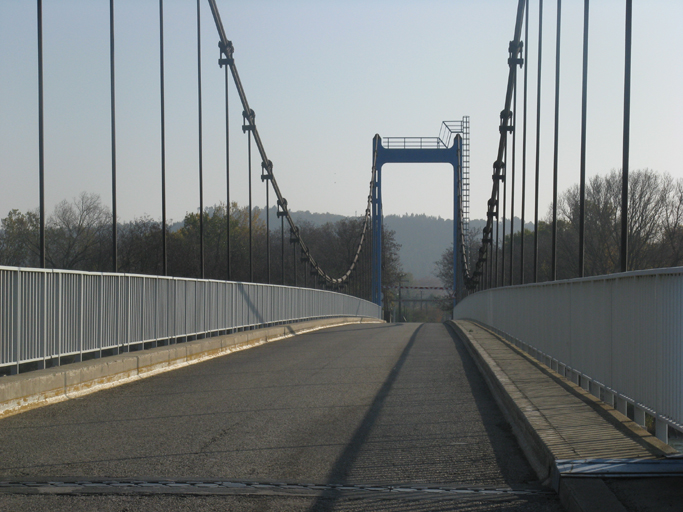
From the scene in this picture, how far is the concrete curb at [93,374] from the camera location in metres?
6.74

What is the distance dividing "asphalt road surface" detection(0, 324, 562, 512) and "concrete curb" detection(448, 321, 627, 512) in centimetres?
8

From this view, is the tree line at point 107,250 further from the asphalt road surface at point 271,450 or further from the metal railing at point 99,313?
the asphalt road surface at point 271,450

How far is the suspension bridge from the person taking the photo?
400 cm

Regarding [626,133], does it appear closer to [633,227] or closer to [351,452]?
[351,452]

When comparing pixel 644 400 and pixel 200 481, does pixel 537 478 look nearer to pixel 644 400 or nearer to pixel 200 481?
pixel 644 400

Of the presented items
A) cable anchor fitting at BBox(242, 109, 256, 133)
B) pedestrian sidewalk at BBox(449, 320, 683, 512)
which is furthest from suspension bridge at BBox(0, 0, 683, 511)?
cable anchor fitting at BBox(242, 109, 256, 133)

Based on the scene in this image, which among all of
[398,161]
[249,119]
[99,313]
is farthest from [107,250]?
[99,313]

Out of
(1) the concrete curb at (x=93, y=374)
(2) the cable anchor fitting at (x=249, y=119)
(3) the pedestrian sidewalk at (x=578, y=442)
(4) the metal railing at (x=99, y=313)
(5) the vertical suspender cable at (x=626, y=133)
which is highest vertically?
(2) the cable anchor fitting at (x=249, y=119)

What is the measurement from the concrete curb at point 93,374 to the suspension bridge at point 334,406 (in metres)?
0.03

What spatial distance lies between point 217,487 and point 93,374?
179 inches

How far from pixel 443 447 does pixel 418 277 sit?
19513 centimetres

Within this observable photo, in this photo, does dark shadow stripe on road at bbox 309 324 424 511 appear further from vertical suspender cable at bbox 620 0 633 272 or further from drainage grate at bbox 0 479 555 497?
vertical suspender cable at bbox 620 0 633 272

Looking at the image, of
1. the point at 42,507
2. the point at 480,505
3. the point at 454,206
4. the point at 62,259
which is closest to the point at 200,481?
the point at 42,507

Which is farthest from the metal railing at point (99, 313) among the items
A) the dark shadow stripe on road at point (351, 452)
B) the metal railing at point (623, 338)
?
the metal railing at point (623, 338)
